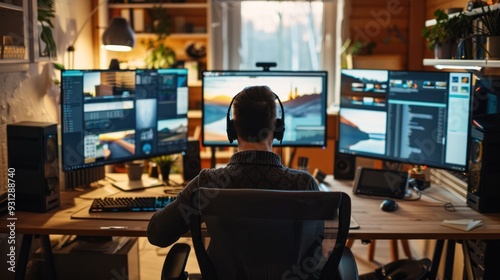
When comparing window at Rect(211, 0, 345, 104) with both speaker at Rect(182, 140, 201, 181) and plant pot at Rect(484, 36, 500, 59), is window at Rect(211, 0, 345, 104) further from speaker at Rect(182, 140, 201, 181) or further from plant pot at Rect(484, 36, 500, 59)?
plant pot at Rect(484, 36, 500, 59)

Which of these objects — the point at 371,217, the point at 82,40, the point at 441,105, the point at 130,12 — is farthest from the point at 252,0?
the point at 371,217

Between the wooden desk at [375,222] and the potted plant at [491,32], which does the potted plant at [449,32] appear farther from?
the wooden desk at [375,222]

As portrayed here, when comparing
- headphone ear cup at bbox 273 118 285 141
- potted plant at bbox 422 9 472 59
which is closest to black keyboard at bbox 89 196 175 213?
headphone ear cup at bbox 273 118 285 141

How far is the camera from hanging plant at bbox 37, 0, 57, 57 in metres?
3.08

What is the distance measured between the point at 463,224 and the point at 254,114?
0.99 metres

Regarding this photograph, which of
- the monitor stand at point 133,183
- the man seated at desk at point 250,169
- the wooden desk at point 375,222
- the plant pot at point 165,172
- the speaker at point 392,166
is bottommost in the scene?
the wooden desk at point 375,222

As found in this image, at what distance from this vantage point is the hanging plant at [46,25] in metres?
3.08

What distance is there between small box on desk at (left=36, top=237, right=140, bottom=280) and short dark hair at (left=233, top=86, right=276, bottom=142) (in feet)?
3.68

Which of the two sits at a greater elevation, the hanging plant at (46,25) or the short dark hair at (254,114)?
the hanging plant at (46,25)

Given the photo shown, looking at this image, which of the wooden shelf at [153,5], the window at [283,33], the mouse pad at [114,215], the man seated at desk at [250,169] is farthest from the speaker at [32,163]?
the window at [283,33]

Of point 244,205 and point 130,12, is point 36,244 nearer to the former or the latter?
point 244,205

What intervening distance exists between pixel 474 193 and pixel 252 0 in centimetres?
329

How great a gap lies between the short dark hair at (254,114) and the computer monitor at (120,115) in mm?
1015

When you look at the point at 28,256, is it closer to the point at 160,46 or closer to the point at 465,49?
the point at 465,49
